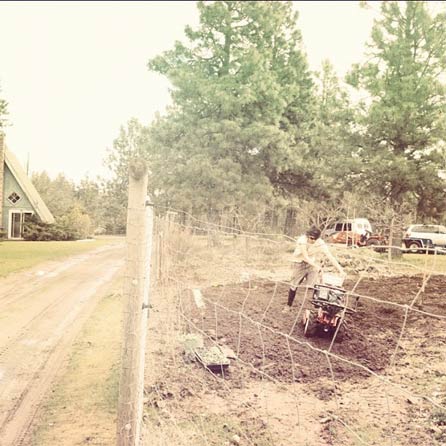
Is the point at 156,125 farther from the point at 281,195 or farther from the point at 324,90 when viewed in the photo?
the point at 324,90

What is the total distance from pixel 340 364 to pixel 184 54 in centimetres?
1950

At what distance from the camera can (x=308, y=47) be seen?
26.4m

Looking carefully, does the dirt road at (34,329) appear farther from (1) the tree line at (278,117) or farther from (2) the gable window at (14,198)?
(2) the gable window at (14,198)

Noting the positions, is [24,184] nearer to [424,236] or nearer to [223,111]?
[223,111]

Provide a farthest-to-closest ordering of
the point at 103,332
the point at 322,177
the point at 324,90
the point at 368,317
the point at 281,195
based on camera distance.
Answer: the point at 324,90 < the point at 281,195 < the point at 322,177 < the point at 368,317 < the point at 103,332

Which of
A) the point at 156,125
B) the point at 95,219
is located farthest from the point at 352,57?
the point at 95,219

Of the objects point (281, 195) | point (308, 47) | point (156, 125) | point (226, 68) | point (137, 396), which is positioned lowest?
point (137, 396)

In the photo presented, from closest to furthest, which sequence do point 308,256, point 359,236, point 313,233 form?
point 313,233, point 308,256, point 359,236

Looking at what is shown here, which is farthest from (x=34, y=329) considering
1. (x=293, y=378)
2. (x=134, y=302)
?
(x=293, y=378)

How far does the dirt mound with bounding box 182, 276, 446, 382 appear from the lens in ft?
18.2

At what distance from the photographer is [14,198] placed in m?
30.7

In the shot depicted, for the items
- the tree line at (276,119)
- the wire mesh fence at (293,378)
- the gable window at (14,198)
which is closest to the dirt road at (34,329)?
the wire mesh fence at (293,378)

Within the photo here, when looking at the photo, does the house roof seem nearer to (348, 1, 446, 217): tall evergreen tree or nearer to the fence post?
(348, 1, 446, 217): tall evergreen tree

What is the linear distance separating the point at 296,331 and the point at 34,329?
3.99 m
